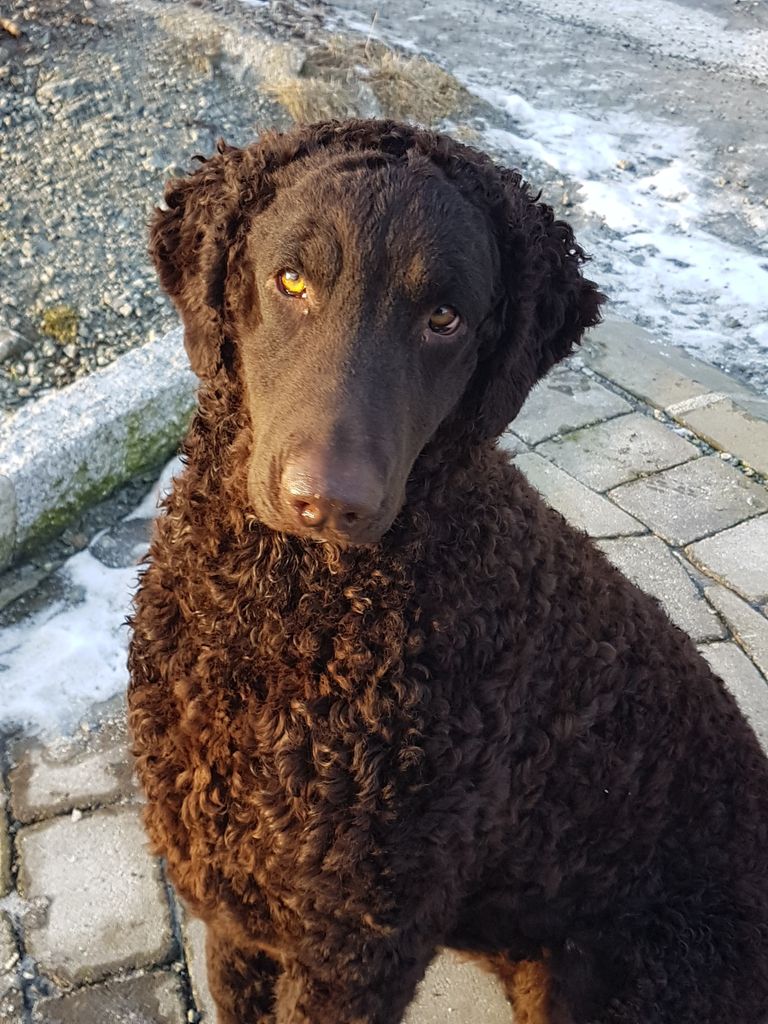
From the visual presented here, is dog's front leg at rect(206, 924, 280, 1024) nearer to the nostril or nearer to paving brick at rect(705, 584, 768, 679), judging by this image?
the nostril

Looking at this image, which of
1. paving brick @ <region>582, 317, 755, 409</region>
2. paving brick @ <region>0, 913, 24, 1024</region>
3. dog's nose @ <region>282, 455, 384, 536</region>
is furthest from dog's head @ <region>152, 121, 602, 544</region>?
paving brick @ <region>582, 317, 755, 409</region>

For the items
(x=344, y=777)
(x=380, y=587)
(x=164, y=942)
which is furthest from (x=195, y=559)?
(x=164, y=942)

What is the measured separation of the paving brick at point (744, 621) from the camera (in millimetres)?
3459

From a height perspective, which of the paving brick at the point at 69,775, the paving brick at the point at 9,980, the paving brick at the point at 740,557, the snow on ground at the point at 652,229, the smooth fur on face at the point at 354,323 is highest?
the smooth fur on face at the point at 354,323

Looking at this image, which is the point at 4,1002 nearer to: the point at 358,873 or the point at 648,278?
the point at 358,873

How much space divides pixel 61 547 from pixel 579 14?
9448 mm

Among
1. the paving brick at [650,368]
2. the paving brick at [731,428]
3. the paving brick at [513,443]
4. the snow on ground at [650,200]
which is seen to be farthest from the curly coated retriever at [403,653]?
the snow on ground at [650,200]

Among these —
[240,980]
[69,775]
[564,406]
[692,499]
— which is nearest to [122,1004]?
[240,980]

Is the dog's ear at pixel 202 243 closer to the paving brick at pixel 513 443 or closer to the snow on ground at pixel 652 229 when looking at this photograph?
the paving brick at pixel 513 443

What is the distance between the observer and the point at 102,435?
3.53 m

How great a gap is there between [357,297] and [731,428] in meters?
3.22

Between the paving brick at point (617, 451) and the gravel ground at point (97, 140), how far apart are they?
192 cm

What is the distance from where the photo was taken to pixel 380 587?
1.84 meters

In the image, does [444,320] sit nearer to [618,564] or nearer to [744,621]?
[618,564]
